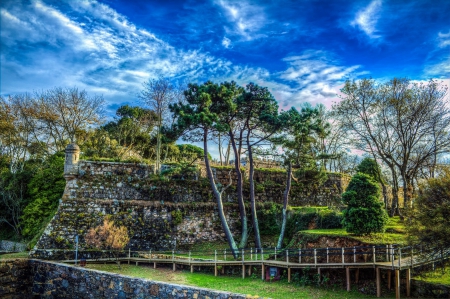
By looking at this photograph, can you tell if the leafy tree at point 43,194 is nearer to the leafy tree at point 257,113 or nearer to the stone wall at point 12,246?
the stone wall at point 12,246

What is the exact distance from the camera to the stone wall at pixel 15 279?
16.4m

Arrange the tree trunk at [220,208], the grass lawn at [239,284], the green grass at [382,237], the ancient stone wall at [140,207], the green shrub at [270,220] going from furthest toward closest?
1. the green shrub at [270,220]
2. the ancient stone wall at [140,207]
3. the tree trunk at [220,208]
4. the green grass at [382,237]
5. the grass lawn at [239,284]

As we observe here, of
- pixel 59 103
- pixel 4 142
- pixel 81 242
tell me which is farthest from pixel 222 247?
pixel 4 142

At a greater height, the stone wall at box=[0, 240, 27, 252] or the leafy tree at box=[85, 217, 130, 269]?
the leafy tree at box=[85, 217, 130, 269]

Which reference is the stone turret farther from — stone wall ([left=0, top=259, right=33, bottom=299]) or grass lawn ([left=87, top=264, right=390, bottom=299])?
grass lawn ([left=87, top=264, right=390, bottom=299])

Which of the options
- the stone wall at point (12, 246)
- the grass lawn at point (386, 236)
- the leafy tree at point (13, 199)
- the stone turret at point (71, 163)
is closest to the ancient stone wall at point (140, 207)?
the stone turret at point (71, 163)

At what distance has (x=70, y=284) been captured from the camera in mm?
15469

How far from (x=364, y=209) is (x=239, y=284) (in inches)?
235

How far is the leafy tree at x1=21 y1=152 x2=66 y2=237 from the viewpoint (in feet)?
70.0

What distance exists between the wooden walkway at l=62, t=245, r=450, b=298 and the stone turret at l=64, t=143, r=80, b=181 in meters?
4.72

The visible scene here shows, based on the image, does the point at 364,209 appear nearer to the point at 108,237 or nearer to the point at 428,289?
the point at 428,289

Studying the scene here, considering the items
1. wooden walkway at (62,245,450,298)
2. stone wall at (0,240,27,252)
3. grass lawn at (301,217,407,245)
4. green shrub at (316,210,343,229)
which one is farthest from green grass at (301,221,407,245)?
stone wall at (0,240,27,252)

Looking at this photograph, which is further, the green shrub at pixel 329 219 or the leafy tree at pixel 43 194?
the leafy tree at pixel 43 194

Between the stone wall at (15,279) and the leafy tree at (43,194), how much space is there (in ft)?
13.1
